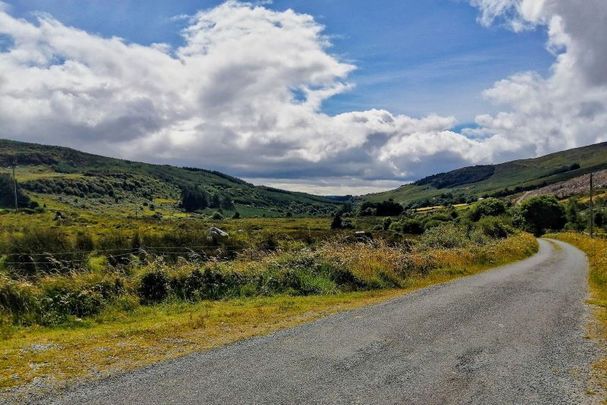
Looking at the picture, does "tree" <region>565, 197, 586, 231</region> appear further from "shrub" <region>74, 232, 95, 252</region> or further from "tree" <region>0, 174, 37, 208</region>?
"tree" <region>0, 174, 37, 208</region>

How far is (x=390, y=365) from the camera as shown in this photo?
867cm

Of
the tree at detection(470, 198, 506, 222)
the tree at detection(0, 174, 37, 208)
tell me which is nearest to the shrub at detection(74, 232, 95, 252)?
the tree at detection(470, 198, 506, 222)

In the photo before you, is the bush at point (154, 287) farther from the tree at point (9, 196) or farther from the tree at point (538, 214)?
the tree at point (9, 196)

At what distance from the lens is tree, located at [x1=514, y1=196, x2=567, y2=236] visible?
121312 millimetres

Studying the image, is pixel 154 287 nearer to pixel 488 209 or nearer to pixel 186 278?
pixel 186 278

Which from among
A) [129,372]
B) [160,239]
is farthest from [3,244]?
[129,372]

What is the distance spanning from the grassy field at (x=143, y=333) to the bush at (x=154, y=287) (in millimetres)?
484

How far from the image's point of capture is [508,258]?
115 feet

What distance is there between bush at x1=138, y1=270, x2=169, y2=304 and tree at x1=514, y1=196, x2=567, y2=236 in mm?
121293

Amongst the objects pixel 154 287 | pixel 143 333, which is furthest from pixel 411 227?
pixel 143 333

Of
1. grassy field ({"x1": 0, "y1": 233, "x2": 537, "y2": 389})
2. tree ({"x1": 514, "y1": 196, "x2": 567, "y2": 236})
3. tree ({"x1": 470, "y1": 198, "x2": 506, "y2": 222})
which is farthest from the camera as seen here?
tree ({"x1": 470, "y1": 198, "x2": 506, "y2": 222})

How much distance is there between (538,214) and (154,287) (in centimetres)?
12523

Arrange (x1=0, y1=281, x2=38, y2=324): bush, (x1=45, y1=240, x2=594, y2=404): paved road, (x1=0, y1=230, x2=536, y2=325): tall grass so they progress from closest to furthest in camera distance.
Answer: (x1=45, y1=240, x2=594, y2=404): paved road < (x1=0, y1=281, x2=38, y2=324): bush < (x1=0, y1=230, x2=536, y2=325): tall grass

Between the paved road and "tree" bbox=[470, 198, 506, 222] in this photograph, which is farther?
"tree" bbox=[470, 198, 506, 222]
